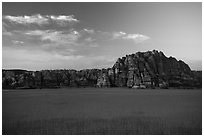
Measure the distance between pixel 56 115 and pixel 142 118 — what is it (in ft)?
13.5

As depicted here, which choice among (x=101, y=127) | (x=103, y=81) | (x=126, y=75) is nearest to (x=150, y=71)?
(x=126, y=75)

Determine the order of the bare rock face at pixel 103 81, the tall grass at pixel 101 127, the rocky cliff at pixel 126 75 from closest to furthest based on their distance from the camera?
the tall grass at pixel 101 127, the rocky cliff at pixel 126 75, the bare rock face at pixel 103 81

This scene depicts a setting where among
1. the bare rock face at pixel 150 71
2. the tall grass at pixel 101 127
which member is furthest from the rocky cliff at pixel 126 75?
the tall grass at pixel 101 127

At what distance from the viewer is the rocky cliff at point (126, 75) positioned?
132ft

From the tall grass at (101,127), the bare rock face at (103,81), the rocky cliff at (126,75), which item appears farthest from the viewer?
the bare rock face at (103,81)

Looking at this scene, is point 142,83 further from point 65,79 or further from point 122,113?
point 122,113

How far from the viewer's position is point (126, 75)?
4556 cm

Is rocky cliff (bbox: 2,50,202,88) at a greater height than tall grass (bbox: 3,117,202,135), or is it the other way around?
rocky cliff (bbox: 2,50,202,88)

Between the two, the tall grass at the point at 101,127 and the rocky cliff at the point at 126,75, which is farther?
the rocky cliff at the point at 126,75

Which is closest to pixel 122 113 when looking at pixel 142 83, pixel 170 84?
pixel 142 83

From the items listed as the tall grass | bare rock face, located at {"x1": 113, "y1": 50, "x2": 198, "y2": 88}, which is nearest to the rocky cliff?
bare rock face, located at {"x1": 113, "y1": 50, "x2": 198, "y2": 88}

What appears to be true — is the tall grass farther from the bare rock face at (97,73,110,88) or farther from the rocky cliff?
the bare rock face at (97,73,110,88)

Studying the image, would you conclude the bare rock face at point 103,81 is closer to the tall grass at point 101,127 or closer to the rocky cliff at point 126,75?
the rocky cliff at point 126,75

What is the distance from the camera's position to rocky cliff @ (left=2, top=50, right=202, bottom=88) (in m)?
40.3
